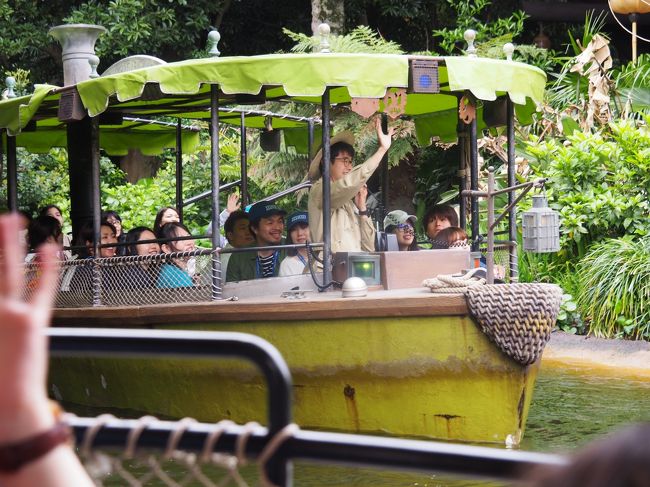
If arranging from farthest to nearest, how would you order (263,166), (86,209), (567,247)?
(263,166) < (567,247) < (86,209)

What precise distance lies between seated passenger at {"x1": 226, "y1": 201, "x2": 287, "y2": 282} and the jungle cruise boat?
228 mm

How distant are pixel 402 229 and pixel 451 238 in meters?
0.52

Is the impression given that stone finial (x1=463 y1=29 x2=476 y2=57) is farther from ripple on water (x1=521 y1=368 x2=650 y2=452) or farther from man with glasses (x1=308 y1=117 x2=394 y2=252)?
ripple on water (x1=521 y1=368 x2=650 y2=452)

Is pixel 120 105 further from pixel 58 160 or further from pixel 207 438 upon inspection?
pixel 58 160

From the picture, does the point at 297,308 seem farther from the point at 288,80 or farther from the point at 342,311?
the point at 288,80

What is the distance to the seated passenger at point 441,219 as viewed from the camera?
9109 millimetres

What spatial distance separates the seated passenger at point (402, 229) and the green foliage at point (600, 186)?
2.83 meters

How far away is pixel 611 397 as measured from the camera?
29.7ft

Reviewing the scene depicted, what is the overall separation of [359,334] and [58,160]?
10.7 m

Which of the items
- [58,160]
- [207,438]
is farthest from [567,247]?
[207,438]

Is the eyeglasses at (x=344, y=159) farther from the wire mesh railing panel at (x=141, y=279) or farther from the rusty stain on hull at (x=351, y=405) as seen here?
the rusty stain on hull at (x=351, y=405)

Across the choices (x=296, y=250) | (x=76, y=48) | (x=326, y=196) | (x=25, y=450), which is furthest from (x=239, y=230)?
(x=25, y=450)

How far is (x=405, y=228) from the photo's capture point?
29.8 feet

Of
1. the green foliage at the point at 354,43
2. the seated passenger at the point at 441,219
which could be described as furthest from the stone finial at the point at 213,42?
the green foliage at the point at 354,43
